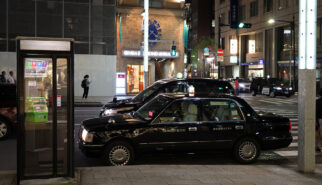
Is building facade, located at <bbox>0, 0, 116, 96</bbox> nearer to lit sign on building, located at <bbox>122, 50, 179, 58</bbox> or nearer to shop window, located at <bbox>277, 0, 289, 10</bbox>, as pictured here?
lit sign on building, located at <bbox>122, 50, 179, 58</bbox>

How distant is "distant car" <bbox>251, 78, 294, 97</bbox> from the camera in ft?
107

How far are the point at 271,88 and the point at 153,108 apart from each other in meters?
26.6

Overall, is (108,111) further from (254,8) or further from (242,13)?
(242,13)

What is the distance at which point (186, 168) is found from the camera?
23.8 feet

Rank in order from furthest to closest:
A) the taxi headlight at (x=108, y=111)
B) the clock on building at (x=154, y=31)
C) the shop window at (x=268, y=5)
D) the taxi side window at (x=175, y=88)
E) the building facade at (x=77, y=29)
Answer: the shop window at (x=268, y=5) → the clock on building at (x=154, y=31) → the building facade at (x=77, y=29) → the taxi side window at (x=175, y=88) → the taxi headlight at (x=108, y=111)

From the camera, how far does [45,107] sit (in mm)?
5945

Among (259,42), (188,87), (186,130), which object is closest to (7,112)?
(188,87)

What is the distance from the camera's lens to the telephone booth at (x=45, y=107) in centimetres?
568

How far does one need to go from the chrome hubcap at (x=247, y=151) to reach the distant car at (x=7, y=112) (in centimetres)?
672

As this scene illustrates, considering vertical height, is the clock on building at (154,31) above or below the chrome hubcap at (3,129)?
above

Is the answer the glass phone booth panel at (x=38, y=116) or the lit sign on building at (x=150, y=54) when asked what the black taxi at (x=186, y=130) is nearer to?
the glass phone booth panel at (x=38, y=116)

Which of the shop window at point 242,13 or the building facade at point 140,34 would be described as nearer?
the building facade at point 140,34

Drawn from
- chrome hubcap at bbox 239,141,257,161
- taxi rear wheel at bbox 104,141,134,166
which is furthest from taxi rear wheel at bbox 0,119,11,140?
chrome hubcap at bbox 239,141,257,161

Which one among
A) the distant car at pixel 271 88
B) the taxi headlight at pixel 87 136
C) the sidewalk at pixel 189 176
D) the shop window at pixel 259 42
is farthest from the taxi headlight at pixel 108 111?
the shop window at pixel 259 42
